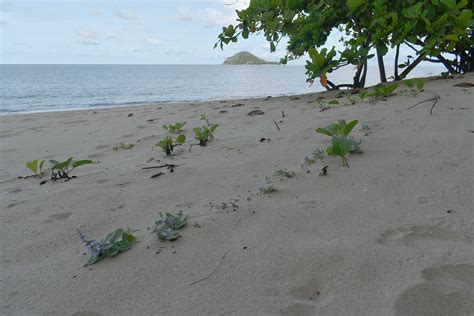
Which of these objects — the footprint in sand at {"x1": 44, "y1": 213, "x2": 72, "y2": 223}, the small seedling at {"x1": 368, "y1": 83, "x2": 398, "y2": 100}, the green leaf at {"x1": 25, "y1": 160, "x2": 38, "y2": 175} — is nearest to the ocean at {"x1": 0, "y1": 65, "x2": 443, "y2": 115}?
the small seedling at {"x1": 368, "y1": 83, "x2": 398, "y2": 100}

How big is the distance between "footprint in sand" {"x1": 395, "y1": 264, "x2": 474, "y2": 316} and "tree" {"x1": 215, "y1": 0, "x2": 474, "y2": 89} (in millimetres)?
3120

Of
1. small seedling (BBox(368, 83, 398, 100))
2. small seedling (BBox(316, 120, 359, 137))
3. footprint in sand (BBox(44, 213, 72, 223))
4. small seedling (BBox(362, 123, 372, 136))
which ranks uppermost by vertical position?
small seedling (BBox(368, 83, 398, 100))

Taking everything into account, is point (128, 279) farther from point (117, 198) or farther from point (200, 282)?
point (117, 198)

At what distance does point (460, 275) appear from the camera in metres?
1.14

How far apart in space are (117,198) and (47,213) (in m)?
0.35

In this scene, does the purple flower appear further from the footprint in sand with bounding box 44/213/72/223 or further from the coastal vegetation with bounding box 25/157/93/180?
the coastal vegetation with bounding box 25/157/93/180

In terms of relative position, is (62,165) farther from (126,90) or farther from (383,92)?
(126,90)

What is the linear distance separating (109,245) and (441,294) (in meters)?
1.14

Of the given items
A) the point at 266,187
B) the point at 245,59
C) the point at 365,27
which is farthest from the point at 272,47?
the point at 245,59

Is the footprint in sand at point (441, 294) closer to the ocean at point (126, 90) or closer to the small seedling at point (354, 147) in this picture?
the small seedling at point (354, 147)

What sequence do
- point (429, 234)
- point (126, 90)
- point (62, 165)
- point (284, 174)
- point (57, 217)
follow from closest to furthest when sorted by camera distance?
1. point (429, 234)
2. point (57, 217)
3. point (284, 174)
4. point (62, 165)
5. point (126, 90)

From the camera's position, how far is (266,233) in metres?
1.48

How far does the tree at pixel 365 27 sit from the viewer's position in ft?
12.2

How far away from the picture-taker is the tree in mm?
3705
